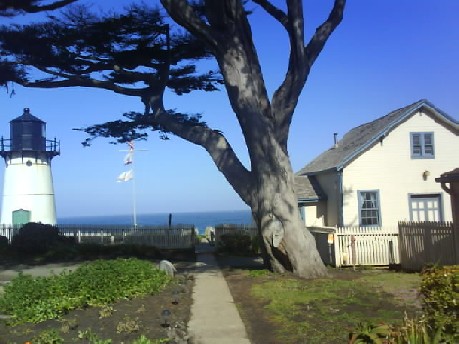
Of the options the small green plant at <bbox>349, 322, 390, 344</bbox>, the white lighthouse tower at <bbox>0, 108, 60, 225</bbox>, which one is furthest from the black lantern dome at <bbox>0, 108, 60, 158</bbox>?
the small green plant at <bbox>349, 322, 390, 344</bbox>

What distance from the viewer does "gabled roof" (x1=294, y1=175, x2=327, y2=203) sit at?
78.4ft

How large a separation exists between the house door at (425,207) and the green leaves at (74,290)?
14414 millimetres

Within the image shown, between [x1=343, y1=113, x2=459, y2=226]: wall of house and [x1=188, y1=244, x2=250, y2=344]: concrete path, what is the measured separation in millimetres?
9600

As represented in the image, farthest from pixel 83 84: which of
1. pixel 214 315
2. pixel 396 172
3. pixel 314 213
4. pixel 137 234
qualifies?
pixel 396 172

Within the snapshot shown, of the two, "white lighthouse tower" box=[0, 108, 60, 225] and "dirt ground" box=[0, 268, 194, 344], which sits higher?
"white lighthouse tower" box=[0, 108, 60, 225]

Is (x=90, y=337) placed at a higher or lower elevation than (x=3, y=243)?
lower

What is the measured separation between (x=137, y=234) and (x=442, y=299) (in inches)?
882

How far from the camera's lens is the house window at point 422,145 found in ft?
73.6

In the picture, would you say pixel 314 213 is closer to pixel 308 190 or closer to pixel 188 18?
pixel 308 190

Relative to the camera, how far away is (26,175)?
3903cm

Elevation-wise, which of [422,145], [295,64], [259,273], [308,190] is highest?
[295,64]

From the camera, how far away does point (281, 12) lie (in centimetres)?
1597

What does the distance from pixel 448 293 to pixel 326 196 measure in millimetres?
18504

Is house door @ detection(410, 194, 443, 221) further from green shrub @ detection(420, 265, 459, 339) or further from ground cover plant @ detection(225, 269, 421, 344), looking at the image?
green shrub @ detection(420, 265, 459, 339)
